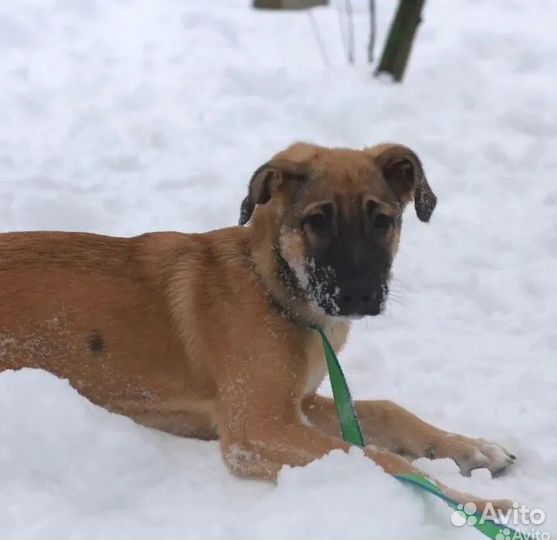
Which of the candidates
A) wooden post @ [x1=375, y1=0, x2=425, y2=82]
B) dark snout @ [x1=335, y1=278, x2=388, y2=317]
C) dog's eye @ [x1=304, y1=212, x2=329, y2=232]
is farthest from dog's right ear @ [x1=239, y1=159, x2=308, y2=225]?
wooden post @ [x1=375, y1=0, x2=425, y2=82]

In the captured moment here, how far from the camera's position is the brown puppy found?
3.88m

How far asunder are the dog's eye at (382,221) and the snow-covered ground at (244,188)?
1.07 m

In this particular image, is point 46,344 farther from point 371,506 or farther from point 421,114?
point 421,114

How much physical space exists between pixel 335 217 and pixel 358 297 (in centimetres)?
40

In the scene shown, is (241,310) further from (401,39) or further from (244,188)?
(401,39)

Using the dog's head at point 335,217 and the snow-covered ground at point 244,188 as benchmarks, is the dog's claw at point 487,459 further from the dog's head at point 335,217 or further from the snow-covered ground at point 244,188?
the dog's head at point 335,217

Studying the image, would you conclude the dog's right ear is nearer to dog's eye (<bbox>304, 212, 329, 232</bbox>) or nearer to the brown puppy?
the brown puppy

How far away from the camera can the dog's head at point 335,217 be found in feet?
12.4

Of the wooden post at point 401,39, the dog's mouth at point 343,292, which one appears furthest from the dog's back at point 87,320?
the wooden post at point 401,39

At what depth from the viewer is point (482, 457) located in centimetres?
412

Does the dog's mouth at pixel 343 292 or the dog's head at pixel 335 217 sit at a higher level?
the dog's head at pixel 335 217

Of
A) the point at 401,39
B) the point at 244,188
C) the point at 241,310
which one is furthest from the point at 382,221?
the point at 401,39

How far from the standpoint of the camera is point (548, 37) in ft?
31.8

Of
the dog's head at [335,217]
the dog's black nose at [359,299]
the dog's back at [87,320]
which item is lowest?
the dog's back at [87,320]
